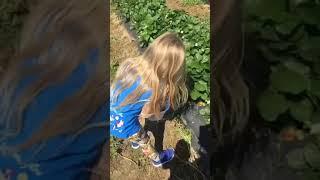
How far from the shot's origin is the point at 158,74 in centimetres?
161

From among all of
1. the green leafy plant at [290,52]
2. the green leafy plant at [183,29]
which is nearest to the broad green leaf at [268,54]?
the green leafy plant at [290,52]

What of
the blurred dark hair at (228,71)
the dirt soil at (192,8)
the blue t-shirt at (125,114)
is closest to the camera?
the blurred dark hair at (228,71)

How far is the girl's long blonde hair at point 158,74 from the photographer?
1435 mm

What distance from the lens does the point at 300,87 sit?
979 millimetres

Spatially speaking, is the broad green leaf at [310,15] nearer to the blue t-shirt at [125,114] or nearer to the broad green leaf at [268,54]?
the broad green leaf at [268,54]

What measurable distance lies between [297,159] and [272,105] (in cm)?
12

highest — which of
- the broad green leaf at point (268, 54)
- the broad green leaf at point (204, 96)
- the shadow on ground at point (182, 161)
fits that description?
the broad green leaf at point (268, 54)

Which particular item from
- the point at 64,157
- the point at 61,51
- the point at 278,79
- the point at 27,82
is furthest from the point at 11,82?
the point at 278,79

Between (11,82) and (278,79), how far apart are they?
83cm

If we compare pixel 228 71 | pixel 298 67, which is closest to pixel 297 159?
pixel 298 67

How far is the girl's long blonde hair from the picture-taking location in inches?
56.5

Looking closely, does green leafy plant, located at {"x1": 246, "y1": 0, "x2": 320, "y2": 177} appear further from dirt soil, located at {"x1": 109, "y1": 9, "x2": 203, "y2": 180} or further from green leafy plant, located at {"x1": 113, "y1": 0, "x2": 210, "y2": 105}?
dirt soil, located at {"x1": 109, "y1": 9, "x2": 203, "y2": 180}

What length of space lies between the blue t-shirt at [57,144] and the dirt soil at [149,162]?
96 millimetres

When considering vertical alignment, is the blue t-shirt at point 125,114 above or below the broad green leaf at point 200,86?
below
